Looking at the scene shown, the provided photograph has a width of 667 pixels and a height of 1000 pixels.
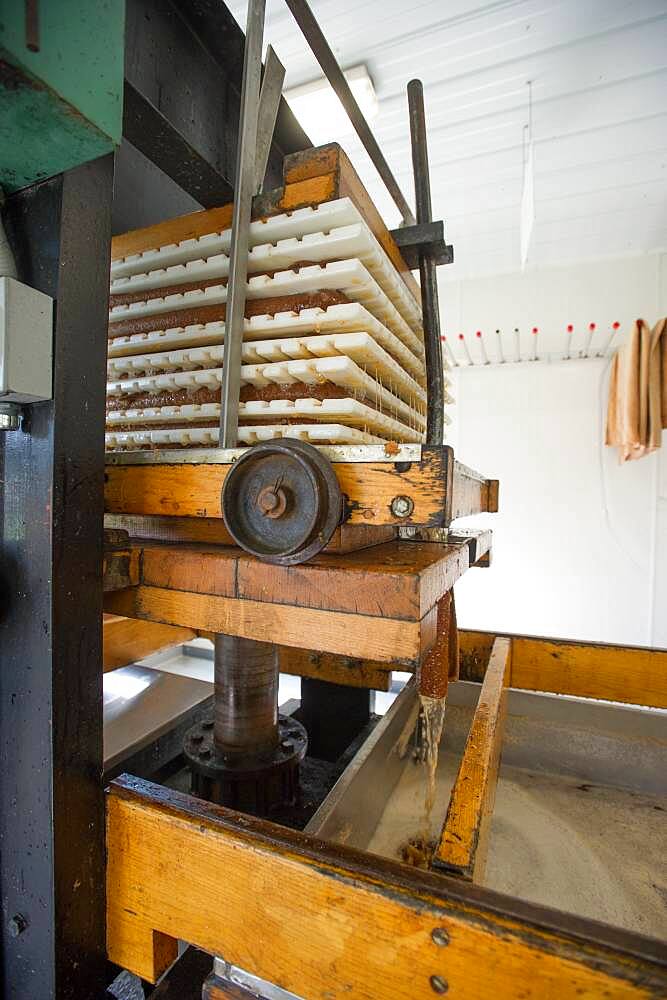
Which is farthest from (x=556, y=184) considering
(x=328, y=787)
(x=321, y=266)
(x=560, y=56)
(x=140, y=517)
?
(x=328, y=787)

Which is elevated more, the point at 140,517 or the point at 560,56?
the point at 560,56

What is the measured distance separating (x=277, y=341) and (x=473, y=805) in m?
0.82

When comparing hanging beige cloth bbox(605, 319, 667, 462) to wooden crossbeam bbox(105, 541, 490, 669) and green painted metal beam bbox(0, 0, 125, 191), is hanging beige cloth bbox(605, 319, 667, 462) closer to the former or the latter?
wooden crossbeam bbox(105, 541, 490, 669)

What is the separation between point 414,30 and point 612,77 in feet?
2.83

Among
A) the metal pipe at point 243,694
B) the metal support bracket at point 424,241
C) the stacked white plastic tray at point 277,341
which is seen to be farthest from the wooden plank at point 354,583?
the metal support bracket at point 424,241

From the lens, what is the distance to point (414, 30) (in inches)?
68.9

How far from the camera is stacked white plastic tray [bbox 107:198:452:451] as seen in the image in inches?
30.2

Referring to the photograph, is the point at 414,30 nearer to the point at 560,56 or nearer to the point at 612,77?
the point at 560,56

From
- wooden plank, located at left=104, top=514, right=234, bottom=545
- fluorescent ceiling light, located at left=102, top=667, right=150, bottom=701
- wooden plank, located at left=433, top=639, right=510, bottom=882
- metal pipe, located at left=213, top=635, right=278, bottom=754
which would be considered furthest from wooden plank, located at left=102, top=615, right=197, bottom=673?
wooden plank, located at left=433, top=639, right=510, bottom=882

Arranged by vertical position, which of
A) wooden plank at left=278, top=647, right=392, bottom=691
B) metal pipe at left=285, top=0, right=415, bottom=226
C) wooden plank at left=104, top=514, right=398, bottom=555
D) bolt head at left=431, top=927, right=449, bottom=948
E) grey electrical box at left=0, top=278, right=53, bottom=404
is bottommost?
wooden plank at left=278, top=647, right=392, bottom=691

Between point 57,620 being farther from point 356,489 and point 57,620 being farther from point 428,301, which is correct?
point 428,301

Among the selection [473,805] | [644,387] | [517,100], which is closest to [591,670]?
[473,805]

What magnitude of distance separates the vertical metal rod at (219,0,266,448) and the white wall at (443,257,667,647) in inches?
119

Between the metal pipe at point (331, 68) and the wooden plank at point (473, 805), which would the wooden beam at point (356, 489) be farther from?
the metal pipe at point (331, 68)
